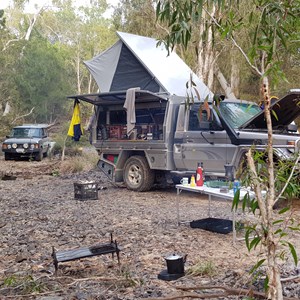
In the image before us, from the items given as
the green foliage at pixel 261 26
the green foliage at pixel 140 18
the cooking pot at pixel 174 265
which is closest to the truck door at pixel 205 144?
the cooking pot at pixel 174 265

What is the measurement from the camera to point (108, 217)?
7.89m

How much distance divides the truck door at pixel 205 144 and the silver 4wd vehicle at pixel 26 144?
10431mm

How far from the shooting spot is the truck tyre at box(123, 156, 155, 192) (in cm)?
1076

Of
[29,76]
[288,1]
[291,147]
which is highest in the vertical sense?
[29,76]

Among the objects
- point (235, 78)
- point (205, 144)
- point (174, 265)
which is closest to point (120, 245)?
point (174, 265)

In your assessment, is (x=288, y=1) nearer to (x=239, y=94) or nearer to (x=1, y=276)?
(x=1, y=276)

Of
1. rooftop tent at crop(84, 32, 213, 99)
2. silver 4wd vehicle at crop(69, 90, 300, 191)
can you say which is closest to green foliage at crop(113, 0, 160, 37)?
rooftop tent at crop(84, 32, 213, 99)

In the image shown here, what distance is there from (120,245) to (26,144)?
13998 mm

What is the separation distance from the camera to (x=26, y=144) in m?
19.1

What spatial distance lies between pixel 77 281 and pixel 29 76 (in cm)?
3071

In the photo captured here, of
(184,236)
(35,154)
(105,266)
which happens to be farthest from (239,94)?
(105,266)

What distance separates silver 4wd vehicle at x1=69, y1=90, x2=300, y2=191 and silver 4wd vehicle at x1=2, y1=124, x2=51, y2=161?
7874 mm

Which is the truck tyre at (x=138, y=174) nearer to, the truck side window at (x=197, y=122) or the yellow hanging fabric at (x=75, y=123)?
the truck side window at (x=197, y=122)

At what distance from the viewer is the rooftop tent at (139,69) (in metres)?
11.1
